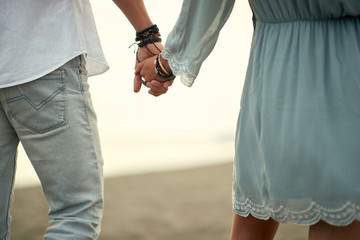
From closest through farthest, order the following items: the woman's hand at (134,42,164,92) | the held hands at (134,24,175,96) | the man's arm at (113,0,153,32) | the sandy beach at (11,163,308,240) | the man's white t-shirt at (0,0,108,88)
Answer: the man's white t-shirt at (0,0,108,88), the held hands at (134,24,175,96), the man's arm at (113,0,153,32), the woman's hand at (134,42,164,92), the sandy beach at (11,163,308,240)

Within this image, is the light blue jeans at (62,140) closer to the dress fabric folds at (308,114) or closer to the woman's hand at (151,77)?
the woman's hand at (151,77)

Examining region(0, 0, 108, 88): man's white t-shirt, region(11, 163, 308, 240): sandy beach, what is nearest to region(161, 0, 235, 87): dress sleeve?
region(0, 0, 108, 88): man's white t-shirt

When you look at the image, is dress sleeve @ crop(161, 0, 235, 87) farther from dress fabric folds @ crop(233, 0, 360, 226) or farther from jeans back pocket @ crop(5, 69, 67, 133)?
jeans back pocket @ crop(5, 69, 67, 133)

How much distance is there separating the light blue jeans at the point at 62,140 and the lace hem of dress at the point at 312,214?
57 cm

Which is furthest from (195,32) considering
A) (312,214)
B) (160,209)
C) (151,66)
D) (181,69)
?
(160,209)

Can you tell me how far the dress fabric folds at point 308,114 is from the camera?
140 centimetres

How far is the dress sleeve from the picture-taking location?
1.72 meters

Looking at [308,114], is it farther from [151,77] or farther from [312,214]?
[151,77]

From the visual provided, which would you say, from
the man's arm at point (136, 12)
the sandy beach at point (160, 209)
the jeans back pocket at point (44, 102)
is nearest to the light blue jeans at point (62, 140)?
the jeans back pocket at point (44, 102)

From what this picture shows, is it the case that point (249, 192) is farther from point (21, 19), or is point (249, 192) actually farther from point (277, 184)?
point (21, 19)

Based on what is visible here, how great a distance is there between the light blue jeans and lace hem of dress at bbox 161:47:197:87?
0.30 meters

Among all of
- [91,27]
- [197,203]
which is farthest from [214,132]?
[91,27]

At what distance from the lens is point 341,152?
1.39 meters

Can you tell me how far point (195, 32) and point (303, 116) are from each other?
508mm
